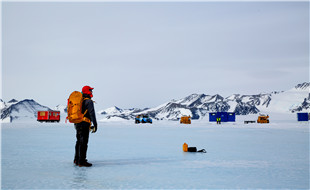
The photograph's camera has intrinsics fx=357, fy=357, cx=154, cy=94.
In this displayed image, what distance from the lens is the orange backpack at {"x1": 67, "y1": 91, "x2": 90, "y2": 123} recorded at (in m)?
9.75

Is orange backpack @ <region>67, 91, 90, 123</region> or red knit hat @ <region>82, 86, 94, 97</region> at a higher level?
red knit hat @ <region>82, 86, 94, 97</region>

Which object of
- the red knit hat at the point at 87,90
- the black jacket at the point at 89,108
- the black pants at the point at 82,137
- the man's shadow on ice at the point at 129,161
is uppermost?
the red knit hat at the point at 87,90

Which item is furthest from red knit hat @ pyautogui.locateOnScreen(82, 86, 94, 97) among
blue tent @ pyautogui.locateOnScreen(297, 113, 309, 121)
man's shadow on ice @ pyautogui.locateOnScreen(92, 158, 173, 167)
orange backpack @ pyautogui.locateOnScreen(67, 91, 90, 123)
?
blue tent @ pyautogui.locateOnScreen(297, 113, 309, 121)

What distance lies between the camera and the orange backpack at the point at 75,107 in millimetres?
9750

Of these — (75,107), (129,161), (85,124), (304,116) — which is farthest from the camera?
(304,116)

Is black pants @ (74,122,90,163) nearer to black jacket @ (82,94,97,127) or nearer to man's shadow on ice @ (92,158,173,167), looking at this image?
black jacket @ (82,94,97,127)

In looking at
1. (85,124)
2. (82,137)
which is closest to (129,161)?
(82,137)

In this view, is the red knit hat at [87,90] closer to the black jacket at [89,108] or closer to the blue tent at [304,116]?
the black jacket at [89,108]

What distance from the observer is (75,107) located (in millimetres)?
9773

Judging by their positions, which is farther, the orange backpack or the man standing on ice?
the man standing on ice

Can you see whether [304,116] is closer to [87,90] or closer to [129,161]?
[129,161]

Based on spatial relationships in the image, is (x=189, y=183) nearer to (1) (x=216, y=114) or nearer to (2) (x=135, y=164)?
(2) (x=135, y=164)

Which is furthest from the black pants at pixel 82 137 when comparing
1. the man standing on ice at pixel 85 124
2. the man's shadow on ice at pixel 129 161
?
the man's shadow on ice at pixel 129 161

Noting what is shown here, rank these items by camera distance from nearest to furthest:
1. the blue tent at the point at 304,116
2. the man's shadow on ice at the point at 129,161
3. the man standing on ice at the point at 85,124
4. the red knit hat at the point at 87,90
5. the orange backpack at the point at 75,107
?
the orange backpack at the point at 75,107 < the man standing on ice at the point at 85,124 < the red knit hat at the point at 87,90 < the man's shadow on ice at the point at 129,161 < the blue tent at the point at 304,116
